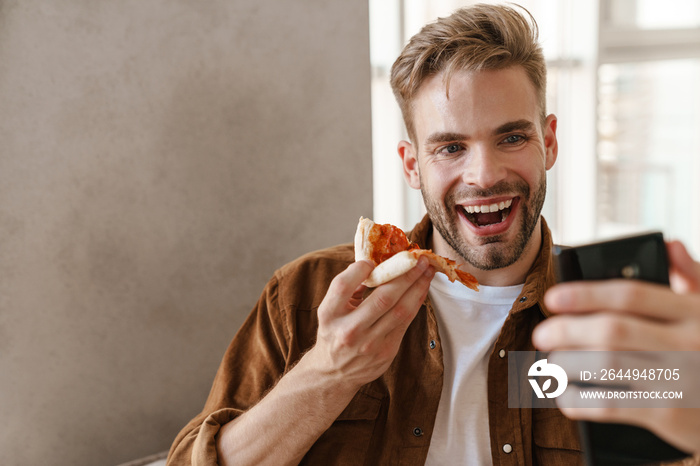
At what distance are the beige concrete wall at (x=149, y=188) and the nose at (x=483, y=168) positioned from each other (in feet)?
1.92

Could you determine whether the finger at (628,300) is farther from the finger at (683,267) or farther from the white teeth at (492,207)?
the white teeth at (492,207)

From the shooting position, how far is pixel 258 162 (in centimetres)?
174

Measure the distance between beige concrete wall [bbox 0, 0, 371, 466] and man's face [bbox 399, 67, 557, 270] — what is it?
0.50 meters

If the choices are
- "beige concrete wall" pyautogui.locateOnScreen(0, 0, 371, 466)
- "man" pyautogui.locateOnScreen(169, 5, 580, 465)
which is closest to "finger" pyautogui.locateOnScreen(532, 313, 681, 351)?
"man" pyautogui.locateOnScreen(169, 5, 580, 465)

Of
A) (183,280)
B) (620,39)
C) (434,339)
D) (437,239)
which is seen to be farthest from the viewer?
(620,39)

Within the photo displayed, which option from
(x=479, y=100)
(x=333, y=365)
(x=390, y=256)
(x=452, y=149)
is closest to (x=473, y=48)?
(x=479, y=100)

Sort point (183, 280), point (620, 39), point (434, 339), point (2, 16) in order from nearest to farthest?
point (434, 339), point (2, 16), point (183, 280), point (620, 39)

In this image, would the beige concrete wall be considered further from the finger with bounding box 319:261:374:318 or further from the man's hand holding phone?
the man's hand holding phone

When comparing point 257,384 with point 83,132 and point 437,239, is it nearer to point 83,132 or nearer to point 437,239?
point 437,239

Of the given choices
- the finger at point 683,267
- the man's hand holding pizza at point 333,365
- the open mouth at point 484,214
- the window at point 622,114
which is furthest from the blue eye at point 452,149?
the window at point 622,114

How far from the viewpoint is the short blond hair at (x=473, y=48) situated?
1354mm

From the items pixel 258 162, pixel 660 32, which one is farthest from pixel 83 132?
pixel 660 32

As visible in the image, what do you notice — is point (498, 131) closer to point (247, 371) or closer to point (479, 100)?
point (479, 100)

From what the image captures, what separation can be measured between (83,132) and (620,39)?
3.26 meters
